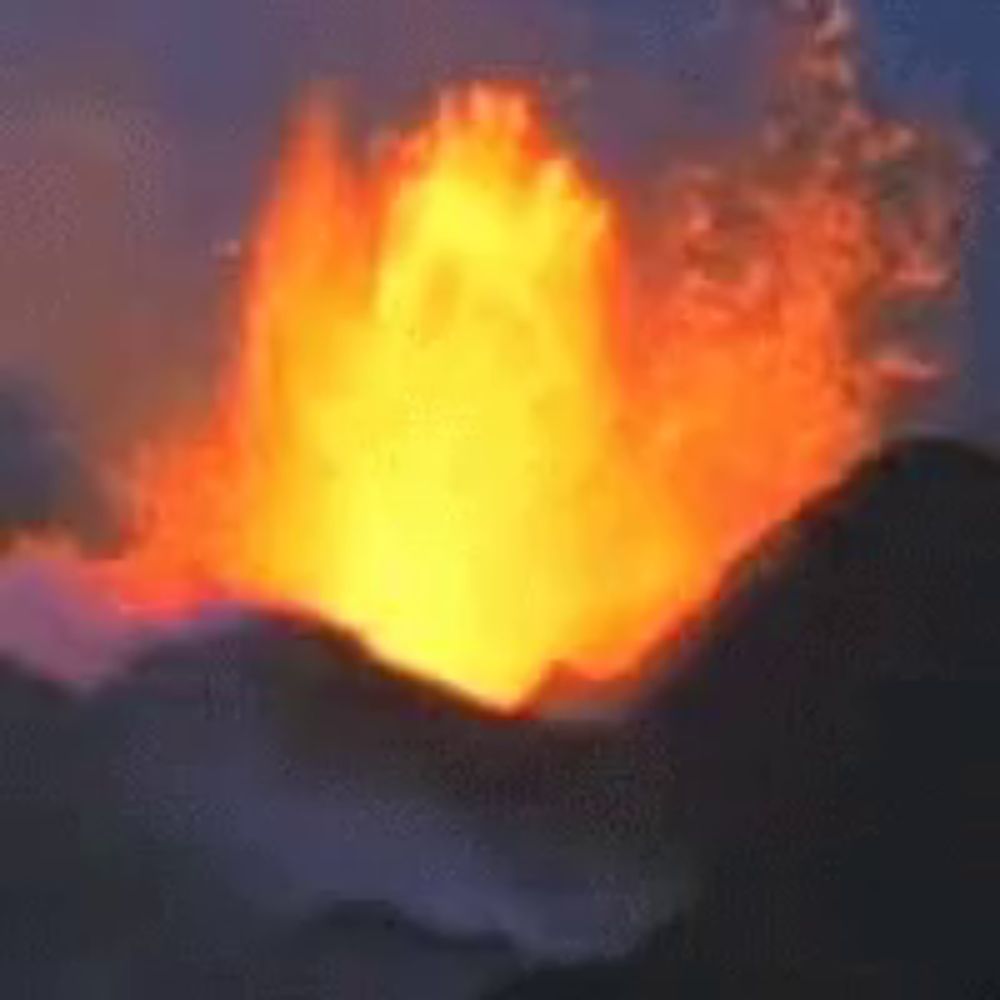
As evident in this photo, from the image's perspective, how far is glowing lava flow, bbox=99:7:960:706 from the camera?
7.58 meters

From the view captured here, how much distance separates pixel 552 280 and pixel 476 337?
0.77 feet

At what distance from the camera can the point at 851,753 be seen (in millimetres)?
6629

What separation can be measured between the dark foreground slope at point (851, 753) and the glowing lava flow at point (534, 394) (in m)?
0.58

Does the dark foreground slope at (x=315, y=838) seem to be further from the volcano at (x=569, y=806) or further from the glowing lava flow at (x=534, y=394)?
the glowing lava flow at (x=534, y=394)

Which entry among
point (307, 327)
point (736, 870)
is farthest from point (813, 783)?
point (307, 327)

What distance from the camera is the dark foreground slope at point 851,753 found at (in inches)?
253

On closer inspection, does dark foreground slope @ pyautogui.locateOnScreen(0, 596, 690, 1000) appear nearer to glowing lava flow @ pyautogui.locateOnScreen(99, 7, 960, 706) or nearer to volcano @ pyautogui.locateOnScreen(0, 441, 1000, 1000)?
volcano @ pyautogui.locateOnScreen(0, 441, 1000, 1000)

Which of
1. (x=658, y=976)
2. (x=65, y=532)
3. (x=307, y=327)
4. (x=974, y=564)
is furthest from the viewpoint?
(x=307, y=327)

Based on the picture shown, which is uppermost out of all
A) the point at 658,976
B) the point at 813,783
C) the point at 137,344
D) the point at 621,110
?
the point at 621,110

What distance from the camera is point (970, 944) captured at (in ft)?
21.3

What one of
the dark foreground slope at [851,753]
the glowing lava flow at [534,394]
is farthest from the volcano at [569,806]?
the glowing lava flow at [534,394]

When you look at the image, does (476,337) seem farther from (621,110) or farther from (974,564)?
(974,564)

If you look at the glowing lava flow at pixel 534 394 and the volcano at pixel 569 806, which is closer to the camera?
the volcano at pixel 569 806

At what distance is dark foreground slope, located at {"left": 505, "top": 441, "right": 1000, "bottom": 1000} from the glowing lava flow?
22.7 inches
